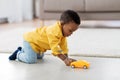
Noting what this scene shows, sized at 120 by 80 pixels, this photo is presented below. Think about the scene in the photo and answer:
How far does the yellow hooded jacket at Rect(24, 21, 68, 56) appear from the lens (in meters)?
1.47

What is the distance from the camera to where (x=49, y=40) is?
1482mm

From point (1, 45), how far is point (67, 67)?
781mm

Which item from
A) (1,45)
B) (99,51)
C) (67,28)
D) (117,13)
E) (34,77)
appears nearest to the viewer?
A: (34,77)

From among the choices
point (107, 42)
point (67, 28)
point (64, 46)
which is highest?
point (67, 28)

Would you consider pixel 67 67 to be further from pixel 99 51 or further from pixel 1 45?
pixel 1 45

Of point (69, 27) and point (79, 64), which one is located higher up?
point (69, 27)

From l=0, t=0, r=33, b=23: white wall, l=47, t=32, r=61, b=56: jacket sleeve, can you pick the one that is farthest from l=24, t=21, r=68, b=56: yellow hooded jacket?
l=0, t=0, r=33, b=23: white wall

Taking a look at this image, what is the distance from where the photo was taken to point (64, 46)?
1.56m

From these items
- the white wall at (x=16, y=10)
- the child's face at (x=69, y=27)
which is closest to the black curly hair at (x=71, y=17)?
the child's face at (x=69, y=27)

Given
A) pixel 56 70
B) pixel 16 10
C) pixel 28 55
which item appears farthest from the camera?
pixel 16 10

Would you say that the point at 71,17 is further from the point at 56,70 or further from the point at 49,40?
the point at 56,70

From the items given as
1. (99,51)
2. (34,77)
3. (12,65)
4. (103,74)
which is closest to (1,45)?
(12,65)

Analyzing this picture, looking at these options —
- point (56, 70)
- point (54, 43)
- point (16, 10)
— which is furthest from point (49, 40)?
point (16, 10)

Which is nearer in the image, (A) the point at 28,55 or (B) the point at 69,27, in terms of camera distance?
(B) the point at 69,27
